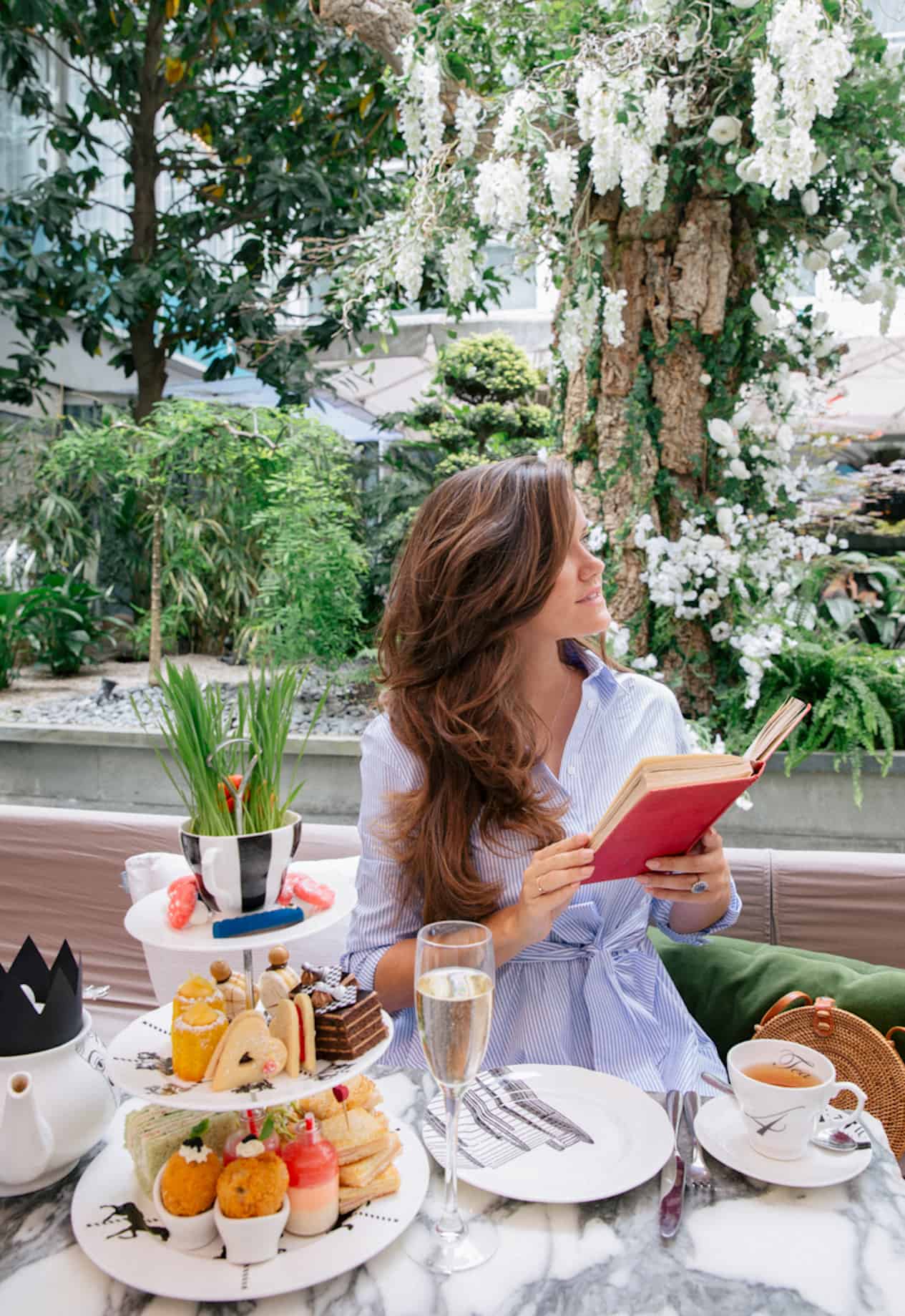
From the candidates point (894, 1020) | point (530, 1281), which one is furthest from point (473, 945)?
point (894, 1020)

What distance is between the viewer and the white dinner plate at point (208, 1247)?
771mm

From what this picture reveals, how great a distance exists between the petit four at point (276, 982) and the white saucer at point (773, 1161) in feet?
1.33

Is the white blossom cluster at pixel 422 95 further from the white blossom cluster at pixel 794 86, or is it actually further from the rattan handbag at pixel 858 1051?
the rattan handbag at pixel 858 1051

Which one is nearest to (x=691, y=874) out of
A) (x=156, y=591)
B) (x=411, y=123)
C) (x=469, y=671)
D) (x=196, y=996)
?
(x=469, y=671)

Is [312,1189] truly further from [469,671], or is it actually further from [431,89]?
[431,89]

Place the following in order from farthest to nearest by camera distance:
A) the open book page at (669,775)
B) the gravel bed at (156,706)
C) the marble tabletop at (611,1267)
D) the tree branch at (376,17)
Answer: the gravel bed at (156,706) < the tree branch at (376,17) < the open book page at (669,775) < the marble tabletop at (611,1267)

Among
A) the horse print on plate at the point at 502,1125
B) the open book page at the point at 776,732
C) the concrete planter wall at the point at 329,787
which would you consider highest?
the open book page at the point at 776,732

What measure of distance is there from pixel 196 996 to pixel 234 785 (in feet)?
0.59

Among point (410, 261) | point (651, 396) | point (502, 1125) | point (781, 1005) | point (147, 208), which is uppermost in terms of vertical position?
point (147, 208)

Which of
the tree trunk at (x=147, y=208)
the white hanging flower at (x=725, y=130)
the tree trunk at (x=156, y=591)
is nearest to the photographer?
the white hanging flower at (x=725, y=130)

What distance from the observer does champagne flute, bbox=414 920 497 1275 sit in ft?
2.60

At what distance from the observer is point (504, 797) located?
1.43 m

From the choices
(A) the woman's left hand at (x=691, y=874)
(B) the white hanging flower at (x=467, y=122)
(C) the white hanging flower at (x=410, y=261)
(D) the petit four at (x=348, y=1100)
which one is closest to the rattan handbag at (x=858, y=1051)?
(A) the woman's left hand at (x=691, y=874)

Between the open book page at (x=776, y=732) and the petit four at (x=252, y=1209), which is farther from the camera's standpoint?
the open book page at (x=776, y=732)
